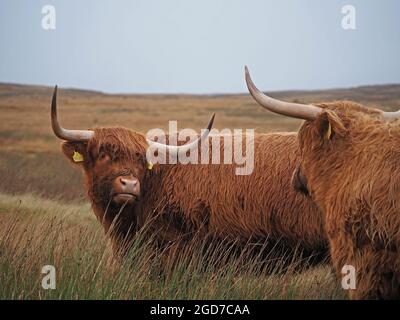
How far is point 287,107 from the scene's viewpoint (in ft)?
11.4

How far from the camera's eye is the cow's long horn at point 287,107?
346 centimetres

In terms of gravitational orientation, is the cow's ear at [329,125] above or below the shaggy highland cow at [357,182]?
above

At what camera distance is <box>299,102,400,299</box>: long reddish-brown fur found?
294 cm

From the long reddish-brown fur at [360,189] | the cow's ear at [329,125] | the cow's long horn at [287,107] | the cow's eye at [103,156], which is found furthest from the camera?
the cow's eye at [103,156]

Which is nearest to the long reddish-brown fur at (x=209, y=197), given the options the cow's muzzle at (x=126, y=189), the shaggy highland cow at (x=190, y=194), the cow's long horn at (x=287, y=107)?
the shaggy highland cow at (x=190, y=194)

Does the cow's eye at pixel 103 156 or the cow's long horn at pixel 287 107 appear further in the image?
the cow's eye at pixel 103 156

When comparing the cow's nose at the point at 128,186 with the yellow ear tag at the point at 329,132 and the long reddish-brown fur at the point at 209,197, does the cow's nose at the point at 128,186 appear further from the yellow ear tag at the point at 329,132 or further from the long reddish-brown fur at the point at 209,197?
the yellow ear tag at the point at 329,132

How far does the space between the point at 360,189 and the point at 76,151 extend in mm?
2547

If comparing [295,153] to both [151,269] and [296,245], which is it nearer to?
[296,245]

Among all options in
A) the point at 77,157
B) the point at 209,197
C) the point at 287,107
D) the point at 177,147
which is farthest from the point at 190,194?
the point at 287,107

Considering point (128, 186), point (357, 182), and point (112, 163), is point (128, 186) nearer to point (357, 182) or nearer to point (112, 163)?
point (112, 163)

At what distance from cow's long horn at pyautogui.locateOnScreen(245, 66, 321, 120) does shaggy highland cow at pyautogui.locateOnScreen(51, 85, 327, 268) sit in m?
0.98

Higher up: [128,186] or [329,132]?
[329,132]
